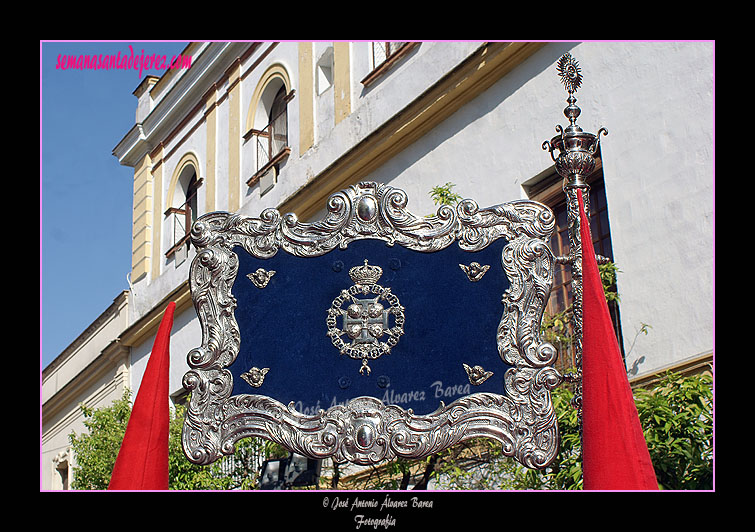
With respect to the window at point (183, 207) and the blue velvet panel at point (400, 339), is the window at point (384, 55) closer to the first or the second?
the window at point (183, 207)

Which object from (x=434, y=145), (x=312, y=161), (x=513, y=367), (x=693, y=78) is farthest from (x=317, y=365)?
(x=312, y=161)

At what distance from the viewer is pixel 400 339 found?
496cm

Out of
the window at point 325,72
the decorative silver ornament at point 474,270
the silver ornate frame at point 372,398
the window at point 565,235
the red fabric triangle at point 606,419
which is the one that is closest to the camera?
the red fabric triangle at point 606,419

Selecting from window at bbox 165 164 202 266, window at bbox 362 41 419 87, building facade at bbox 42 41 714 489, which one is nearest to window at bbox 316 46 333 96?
building facade at bbox 42 41 714 489

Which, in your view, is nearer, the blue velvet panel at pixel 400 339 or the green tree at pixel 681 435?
the blue velvet panel at pixel 400 339

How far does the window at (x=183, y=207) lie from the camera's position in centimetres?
1500

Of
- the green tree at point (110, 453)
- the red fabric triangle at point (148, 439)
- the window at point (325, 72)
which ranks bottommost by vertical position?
the red fabric triangle at point (148, 439)

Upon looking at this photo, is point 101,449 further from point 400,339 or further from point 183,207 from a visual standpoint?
point 400,339

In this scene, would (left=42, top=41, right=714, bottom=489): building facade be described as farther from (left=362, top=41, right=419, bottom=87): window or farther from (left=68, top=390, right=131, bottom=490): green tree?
(left=68, top=390, right=131, bottom=490): green tree

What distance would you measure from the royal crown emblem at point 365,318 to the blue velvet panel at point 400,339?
0.03 meters

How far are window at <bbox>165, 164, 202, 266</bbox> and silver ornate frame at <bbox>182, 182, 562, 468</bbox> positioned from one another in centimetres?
985

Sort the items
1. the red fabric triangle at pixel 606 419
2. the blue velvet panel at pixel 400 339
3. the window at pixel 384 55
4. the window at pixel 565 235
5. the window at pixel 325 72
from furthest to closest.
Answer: the window at pixel 325 72
the window at pixel 384 55
the window at pixel 565 235
the blue velvet panel at pixel 400 339
the red fabric triangle at pixel 606 419

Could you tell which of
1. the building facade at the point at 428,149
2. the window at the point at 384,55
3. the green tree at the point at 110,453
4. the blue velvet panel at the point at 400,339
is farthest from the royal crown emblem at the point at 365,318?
the window at the point at 384,55

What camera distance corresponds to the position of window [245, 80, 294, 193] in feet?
42.8
